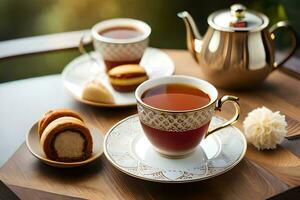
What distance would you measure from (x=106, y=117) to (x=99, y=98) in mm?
43

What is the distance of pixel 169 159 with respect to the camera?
859 millimetres

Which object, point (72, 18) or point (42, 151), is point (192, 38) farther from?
point (72, 18)

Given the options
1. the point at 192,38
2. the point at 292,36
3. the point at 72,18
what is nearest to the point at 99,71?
the point at 192,38

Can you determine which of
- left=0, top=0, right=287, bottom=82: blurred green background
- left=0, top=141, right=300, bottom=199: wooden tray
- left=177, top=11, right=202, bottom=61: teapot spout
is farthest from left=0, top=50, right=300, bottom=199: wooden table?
left=0, top=0, right=287, bottom=82: blurred green background

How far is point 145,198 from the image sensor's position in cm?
79

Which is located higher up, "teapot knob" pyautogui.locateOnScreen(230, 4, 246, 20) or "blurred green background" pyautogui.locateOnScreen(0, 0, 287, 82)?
"teapot knob" pyautogui.locateOnScreen(230, 4, 246, 20)

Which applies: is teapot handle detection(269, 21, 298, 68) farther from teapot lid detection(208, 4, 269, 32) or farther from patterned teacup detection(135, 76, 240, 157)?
patterned teacup detection(135, 76, 240, 157)

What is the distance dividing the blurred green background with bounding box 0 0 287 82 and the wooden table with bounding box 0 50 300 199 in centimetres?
98

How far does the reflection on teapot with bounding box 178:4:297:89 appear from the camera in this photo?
1.05m

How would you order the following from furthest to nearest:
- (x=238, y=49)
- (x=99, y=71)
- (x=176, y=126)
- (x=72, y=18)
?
(x=72, y=18) → (x=99, y=71) → (x=238, y=49) → (x=176, y=126)

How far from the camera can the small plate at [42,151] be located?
0.84 m

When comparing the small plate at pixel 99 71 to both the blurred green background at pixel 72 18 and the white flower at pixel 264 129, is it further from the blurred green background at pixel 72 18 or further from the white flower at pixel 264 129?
the blurred green background at pixel 72 18

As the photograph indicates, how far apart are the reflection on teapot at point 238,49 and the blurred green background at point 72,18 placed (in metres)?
0.94

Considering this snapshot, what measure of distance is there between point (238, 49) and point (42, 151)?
1.45ft
